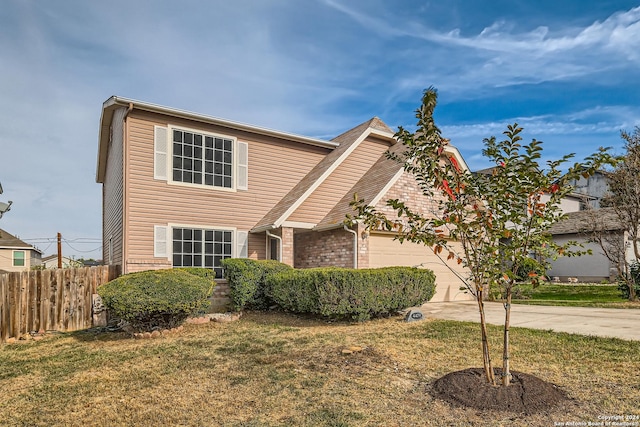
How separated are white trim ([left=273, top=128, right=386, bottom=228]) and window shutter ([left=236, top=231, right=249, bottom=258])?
159 cm

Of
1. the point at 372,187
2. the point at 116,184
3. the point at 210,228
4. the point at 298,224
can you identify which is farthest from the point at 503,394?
the point at 116,184

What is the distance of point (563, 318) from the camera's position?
988 cm

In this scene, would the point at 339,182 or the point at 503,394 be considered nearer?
the point at 503,394

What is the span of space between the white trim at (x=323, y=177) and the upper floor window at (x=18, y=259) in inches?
1210

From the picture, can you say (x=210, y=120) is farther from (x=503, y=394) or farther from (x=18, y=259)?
(x=18, y=259)

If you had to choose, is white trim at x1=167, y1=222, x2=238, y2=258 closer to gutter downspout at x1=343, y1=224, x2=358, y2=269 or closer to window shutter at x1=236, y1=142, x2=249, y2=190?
window shutter at x1=236, y1=142, x2=249, y2=190

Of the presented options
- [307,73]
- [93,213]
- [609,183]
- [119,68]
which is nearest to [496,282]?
[307,73]

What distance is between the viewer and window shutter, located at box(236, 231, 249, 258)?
45.2 feet

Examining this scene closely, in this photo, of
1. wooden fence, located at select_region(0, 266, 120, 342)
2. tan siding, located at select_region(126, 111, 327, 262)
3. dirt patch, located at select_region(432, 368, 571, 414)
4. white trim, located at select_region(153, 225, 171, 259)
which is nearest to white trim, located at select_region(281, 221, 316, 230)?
tan siding, located at select_region(126, 111, 327, 262)

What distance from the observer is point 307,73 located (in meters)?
13.3

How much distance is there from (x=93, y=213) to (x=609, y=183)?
886 inches

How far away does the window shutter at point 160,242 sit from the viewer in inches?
484

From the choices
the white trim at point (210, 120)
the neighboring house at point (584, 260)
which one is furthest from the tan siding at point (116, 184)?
the neighboring house at point (584, 260)

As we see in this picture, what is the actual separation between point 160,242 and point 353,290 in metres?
6.15
